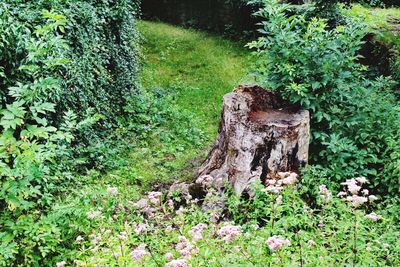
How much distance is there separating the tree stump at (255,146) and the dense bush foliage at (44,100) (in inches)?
63.2

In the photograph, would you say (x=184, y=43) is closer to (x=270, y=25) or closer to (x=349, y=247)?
(x=270, y=25)

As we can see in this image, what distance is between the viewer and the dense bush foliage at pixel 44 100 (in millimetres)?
3520

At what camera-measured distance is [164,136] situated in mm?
7336

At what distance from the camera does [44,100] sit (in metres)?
4.43

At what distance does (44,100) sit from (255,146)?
239 centimetres

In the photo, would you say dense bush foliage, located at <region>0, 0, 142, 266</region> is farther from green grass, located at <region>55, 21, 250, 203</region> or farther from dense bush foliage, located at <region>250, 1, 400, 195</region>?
dense bush foliage, located at <region>250, 1, 400, 195</region>

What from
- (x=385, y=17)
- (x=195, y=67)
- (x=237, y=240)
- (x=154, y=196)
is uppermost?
(x=385, y=17)

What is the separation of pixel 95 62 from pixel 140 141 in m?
1.62

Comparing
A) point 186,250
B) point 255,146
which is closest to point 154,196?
point 186,250

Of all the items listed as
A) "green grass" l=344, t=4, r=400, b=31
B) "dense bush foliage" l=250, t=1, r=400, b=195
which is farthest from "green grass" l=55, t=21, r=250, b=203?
"green grass" l=344, t=4, r=400, b=31

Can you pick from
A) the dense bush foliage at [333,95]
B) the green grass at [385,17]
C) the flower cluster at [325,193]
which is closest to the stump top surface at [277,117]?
the dense bush foliage at [333,95]

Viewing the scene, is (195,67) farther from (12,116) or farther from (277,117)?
(12,116)

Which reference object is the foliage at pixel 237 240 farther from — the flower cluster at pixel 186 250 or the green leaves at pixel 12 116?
the green leaves at pixel 12 116

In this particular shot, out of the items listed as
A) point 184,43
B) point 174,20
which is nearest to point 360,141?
point 184,43
